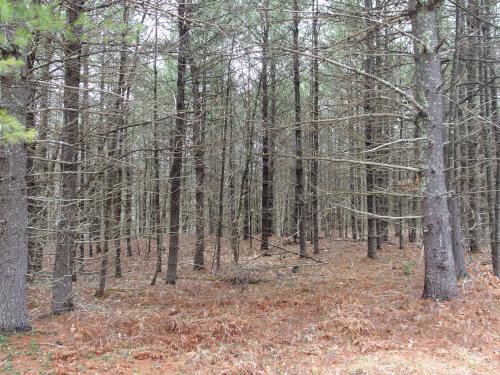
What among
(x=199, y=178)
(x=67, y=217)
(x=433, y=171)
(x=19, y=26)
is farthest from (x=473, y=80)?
(x=67, y=217)

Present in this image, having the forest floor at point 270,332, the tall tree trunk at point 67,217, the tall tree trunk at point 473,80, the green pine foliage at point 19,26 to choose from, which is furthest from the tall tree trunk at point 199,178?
the tall tree trunk at point 473,80

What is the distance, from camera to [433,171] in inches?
282

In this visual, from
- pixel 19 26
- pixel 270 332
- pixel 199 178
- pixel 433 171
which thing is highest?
pixel 19 26

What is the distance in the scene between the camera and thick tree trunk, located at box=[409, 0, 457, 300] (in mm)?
7105

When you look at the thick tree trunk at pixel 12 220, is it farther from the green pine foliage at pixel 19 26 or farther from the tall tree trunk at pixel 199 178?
the tall tree trunk at pixel 199 178

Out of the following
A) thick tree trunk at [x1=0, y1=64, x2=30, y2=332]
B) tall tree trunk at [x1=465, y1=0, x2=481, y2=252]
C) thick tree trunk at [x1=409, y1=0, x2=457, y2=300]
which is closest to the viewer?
thick tree trunk at [x1=0, y1=64, x2=30, y2=332]

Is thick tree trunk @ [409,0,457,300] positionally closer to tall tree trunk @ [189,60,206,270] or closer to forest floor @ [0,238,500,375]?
forest floor @ [0,238,500,375]

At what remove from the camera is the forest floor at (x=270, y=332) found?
4918 millimetres

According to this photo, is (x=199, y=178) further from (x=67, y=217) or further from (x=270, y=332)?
(x=270, y=332)

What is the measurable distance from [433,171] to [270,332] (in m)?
4.00

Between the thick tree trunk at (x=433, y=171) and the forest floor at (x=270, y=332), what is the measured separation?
0.48 m

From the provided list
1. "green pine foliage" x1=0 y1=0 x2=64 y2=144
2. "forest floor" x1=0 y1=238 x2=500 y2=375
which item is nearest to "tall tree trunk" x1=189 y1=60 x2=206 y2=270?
"forest floor" x1=0 y1=238 x2=500 y2=375

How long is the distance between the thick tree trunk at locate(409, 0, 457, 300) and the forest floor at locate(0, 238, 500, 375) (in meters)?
0.48

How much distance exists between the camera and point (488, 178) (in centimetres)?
1430
